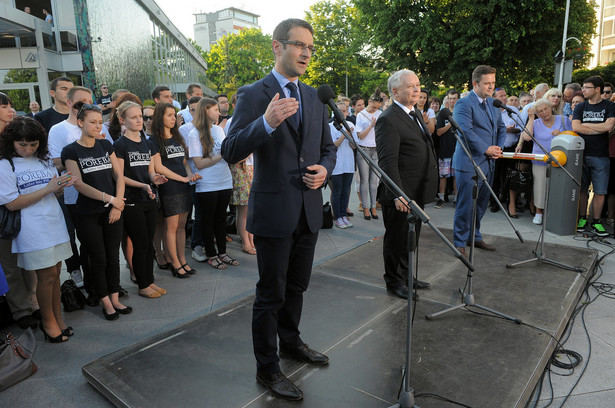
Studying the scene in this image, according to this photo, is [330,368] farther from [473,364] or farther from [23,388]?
[23,388]

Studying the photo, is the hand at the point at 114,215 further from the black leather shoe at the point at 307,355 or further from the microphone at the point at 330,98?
the microphone at the point at 330,98

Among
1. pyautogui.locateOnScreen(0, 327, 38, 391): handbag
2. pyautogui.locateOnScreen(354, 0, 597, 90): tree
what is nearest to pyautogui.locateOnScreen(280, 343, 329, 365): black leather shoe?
pyautogui.locateOnScreen(0, 327, 38, 391): handbag

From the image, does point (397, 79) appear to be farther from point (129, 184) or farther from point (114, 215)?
point (114, 215)

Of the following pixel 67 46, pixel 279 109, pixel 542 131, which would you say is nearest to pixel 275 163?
pixel 279 109

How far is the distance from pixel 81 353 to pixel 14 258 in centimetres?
119

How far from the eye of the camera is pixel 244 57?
58.1 meters

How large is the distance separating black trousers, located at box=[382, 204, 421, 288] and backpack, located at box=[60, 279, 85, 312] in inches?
125

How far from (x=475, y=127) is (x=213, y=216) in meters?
3.52

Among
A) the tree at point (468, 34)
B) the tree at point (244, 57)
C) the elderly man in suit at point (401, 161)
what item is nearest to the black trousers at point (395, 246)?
the elderly man in suit at point (401, 161)

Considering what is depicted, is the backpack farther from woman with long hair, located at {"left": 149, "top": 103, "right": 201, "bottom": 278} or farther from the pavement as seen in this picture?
woman with long hair, located at {"left": 149, "top": 103, "right": 201, "bottom": 278}

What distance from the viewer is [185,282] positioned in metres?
4.86

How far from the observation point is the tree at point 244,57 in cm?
5547

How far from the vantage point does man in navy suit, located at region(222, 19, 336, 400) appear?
7.45 ft

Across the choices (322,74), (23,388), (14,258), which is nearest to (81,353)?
(23,388)
